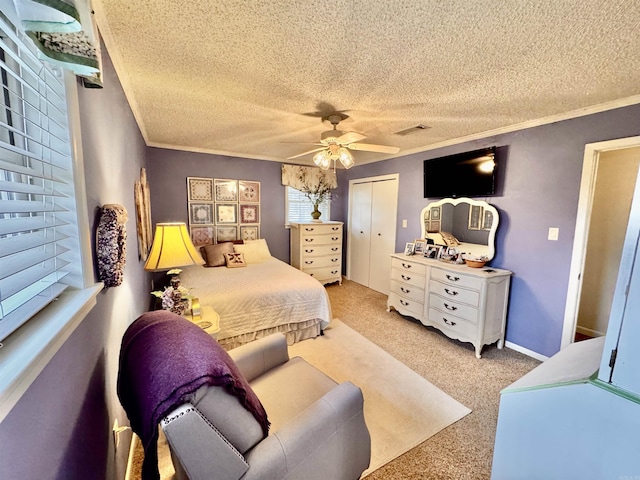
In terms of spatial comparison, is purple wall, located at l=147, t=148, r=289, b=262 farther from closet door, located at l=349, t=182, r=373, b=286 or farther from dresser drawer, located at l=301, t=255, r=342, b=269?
closet door, located at l=349, t=182, r=373, b=286

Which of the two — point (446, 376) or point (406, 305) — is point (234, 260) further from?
point (446, 376)

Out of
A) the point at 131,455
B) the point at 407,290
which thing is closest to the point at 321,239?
the point at 407,290

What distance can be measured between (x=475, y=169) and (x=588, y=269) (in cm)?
167

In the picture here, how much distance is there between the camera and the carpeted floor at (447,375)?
1.46 metres

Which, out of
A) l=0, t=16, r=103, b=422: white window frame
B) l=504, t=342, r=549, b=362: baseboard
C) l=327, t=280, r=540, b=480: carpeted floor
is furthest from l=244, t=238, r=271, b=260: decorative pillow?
l=504, t=342, r=549, b=362: baseboard

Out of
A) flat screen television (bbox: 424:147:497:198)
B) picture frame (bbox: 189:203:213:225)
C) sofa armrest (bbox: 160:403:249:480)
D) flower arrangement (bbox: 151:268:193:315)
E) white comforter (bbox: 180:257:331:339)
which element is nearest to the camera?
sofa armrest (bbox: 160:403:249:480)

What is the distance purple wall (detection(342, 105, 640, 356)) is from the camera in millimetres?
2225

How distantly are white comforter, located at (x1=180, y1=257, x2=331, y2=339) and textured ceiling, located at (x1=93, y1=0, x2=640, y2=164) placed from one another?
162 centimetres

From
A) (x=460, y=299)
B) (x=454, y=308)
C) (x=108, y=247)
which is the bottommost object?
(x=454, y=308)

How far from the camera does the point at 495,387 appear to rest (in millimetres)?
2092

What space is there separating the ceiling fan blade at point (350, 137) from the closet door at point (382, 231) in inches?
77.2

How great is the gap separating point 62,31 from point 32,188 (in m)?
0.35

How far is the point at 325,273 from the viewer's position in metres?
4.62

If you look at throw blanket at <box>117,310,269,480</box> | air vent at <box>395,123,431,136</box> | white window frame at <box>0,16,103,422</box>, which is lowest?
throw blanket at <box>117,310,269,480</box>
